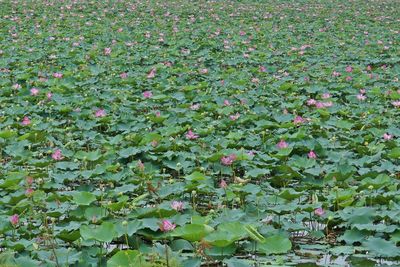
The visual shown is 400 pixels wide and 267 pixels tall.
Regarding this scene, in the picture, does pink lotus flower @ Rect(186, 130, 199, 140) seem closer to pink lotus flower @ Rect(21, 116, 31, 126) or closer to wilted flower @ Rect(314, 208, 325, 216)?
pink lotus flower @ Rect(21, 116, 31, 126)

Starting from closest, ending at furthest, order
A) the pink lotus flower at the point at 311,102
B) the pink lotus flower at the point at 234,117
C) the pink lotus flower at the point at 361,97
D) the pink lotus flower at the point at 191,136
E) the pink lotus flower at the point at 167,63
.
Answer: the pink lotus flower at the point at 191,136, the pink lotus flower at the point at 234,117, the pink lotus flower at the point at 311,102, the pink lotus flower at the point at 361,97, the pink lotus flower at the point at 167,63

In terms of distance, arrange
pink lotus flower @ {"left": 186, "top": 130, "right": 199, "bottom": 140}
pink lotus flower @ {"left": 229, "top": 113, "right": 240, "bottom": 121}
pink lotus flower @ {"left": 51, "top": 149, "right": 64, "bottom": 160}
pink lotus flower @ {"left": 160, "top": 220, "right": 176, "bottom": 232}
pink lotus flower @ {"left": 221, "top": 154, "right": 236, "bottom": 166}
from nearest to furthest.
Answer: pink lotus flower @ {"left": 160, "top": 220, "right": 176, "bottom": 232} → pink lotus flower @ {"left": 221, "top": 154, "right": 236, "bottom": 166} → pink lotus flower @ {"left": 51, "top": 149, "right": 64, "bottom": 160} → pink lotus flower @ {"left": 186, "top": 130, "right": 199, "bottom": 140} → pink lotus flower @ {"left": 229, "top": 113, "right": 240, "bottom": 121}

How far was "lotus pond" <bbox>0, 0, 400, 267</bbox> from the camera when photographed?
109 inches

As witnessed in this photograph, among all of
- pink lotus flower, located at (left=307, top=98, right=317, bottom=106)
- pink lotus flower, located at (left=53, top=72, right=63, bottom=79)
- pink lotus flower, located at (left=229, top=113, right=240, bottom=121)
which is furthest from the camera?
pink lotus flower, located at (left=53, top=72, right=63, bottom=79)

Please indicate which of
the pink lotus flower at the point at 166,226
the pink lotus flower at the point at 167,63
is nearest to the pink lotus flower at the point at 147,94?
the pink lotus flower at the point at 167,63

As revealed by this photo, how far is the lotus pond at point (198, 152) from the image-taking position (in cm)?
278

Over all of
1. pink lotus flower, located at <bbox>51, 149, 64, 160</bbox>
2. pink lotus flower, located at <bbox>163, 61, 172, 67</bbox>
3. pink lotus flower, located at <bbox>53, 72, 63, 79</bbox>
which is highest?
pink lotus flower, located at <bbox>51, 149, 64, 160</bbox>

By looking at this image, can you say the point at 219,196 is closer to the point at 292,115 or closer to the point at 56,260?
the point at 56,260

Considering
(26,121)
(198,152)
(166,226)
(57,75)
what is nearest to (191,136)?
(198,152)

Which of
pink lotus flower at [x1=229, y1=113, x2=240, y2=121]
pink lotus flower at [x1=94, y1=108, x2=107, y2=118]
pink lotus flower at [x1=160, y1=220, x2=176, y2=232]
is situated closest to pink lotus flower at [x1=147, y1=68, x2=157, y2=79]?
pink lotus flower at [x1=94, y1=108, x2=107, y2=118]

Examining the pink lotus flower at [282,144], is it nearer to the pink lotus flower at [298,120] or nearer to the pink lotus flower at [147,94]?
the pink lotus flower at [298,120]

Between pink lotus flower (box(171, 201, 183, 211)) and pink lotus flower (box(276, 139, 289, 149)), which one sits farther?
pink lotus flower (box(276, 139, 289, 149))

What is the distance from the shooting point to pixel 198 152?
4.15 metres

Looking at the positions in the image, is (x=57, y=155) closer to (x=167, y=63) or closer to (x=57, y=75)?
(x=57, y=75)
